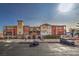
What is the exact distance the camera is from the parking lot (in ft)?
9.80

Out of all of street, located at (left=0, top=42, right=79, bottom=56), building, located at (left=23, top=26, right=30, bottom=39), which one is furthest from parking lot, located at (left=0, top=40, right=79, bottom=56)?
building, located at (left=23, top=26, right=30, bottom=39)

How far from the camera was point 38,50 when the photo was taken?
3.00 meters

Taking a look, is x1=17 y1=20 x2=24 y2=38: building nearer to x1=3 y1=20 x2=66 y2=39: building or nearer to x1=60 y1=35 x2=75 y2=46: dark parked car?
x1=3 y1=20 x2=66 y2=39: building

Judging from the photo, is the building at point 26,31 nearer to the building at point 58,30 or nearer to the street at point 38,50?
the street at point 38,50

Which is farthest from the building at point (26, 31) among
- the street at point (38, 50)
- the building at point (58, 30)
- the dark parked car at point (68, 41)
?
the dark parked car at point (68, 41)

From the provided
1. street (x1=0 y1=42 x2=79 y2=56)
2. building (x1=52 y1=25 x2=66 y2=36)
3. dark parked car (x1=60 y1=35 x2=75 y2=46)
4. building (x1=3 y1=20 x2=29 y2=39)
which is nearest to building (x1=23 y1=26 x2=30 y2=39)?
building (x1=3 y1=20 x2=29 y2=39)

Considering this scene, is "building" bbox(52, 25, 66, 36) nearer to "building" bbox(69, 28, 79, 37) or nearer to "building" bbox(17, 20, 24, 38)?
"building" bbox(69, 28, 79, 37)

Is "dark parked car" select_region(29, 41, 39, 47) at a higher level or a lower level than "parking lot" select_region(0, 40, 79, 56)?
higher

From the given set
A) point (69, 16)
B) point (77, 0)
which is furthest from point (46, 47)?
point (77, 0)

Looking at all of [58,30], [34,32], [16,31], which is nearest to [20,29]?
[16,31]

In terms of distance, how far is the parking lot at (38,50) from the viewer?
2986 mm

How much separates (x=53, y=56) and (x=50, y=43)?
0.20 metres

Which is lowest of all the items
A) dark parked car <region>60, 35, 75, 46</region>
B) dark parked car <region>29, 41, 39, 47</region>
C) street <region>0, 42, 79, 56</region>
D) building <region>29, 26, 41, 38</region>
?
street <region>0, 42, 79, 56</region>

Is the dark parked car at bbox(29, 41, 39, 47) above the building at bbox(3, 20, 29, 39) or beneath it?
beneath
